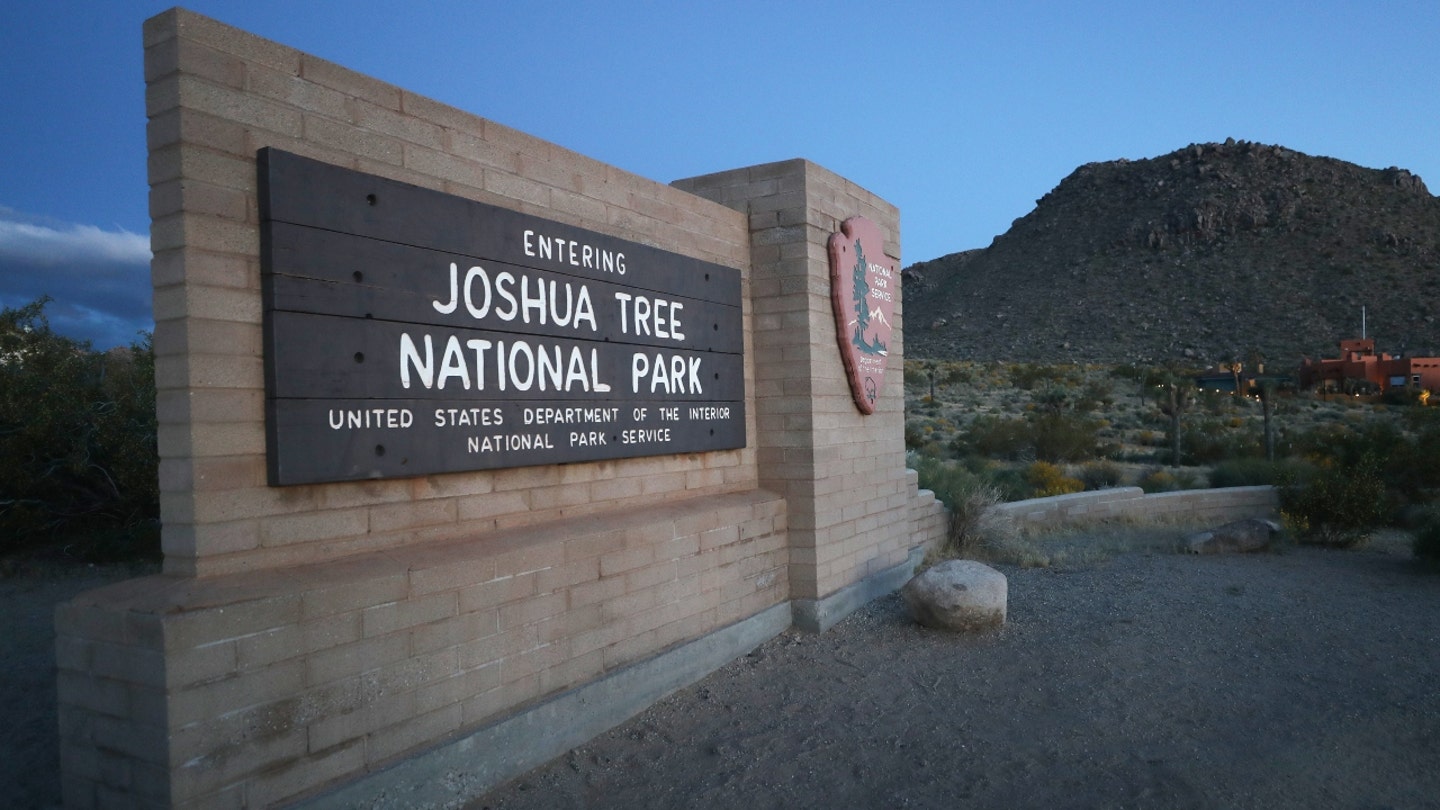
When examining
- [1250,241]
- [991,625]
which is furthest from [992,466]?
[1250,241]

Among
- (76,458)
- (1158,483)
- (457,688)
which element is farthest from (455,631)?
(1158,483)

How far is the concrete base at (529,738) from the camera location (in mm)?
4125

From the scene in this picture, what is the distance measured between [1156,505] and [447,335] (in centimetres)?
1165

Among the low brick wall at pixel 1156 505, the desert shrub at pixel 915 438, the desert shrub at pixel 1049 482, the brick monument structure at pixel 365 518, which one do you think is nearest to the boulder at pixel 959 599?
the brick monument structure at pixel 365 518

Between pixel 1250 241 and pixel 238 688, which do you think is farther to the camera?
pixel 1250 241

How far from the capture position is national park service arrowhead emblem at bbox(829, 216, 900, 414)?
26.1 ft

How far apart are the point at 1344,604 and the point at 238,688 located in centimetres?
903

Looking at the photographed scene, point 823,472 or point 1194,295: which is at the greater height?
point 1194,295

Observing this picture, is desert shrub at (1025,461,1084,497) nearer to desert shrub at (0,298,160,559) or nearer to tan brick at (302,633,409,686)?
desert shrub at (0,298,160,559)

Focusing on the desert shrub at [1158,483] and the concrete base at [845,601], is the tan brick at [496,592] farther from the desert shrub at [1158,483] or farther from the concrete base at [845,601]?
the desert shrub at [1158,483]

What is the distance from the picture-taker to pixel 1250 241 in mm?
51875

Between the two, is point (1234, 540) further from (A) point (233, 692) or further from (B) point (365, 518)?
(A) point (233, 692)

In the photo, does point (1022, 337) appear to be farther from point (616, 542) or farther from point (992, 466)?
point (616, 542)

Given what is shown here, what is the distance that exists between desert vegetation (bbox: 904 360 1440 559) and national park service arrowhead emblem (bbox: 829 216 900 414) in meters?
3.38
